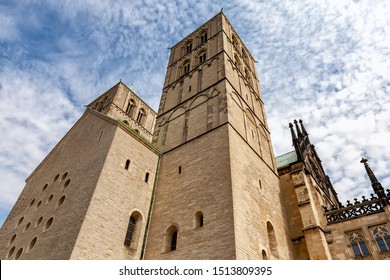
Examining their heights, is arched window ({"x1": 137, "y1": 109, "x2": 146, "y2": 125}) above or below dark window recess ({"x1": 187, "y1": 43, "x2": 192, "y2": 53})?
above

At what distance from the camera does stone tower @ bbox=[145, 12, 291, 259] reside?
10673 mm

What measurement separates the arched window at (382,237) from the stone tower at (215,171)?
4.21 m

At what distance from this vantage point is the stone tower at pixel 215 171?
35.0 feet

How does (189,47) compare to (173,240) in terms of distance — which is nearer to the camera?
(173,240)

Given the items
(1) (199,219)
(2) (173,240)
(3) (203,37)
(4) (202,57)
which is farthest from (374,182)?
(3) (203,37)

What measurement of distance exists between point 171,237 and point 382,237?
33.7 ft

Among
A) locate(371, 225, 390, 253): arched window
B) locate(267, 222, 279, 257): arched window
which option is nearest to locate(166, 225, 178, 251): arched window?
locate(267, 222, 279, 257): arched window

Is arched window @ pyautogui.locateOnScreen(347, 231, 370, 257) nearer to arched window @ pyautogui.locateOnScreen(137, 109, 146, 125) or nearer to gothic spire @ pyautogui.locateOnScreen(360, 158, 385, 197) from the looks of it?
gothic spire @ pyautogui.locateOnScreen(360, 158, 385, 197)

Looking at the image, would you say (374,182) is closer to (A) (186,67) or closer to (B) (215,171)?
(B) (215,171)

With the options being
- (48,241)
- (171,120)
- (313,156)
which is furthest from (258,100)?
(48,241)

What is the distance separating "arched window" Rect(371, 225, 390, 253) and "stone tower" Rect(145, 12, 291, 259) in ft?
13.8

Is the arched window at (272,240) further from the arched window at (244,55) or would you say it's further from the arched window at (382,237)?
the arched window at (244,55)

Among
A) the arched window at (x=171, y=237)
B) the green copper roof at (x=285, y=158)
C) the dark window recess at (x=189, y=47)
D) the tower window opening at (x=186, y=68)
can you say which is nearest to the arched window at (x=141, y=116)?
the dark window recess at (x=189, y=47)

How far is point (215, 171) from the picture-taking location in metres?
12.5
